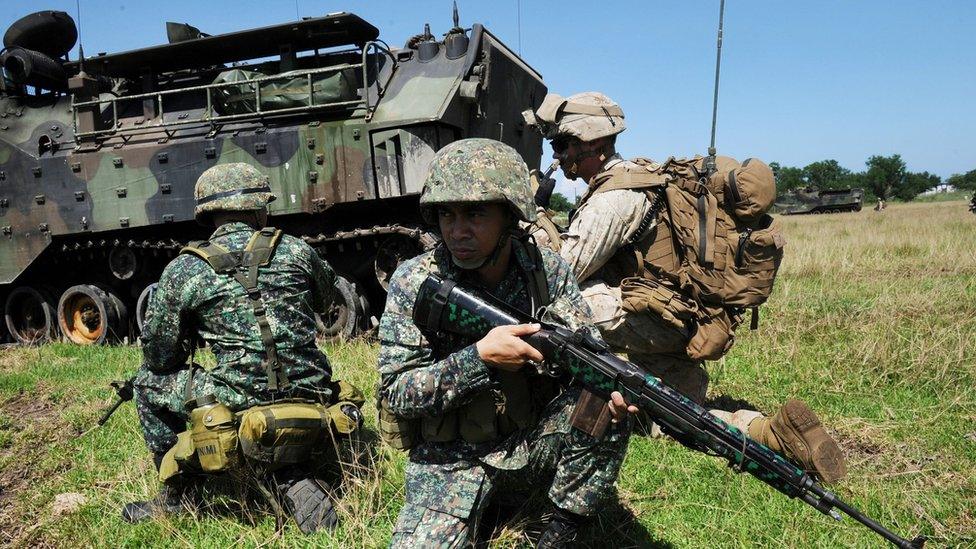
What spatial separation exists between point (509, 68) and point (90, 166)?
4.85m

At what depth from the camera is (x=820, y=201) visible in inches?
1577

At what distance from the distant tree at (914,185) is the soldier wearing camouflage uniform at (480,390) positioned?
65.6 meters

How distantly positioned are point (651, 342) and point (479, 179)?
6.77 feet

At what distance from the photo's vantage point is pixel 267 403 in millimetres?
3508

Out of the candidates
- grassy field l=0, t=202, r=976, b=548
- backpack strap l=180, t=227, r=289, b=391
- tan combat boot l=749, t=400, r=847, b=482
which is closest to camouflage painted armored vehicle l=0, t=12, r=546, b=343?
grassy field l=0, t=202, r=976, b=548

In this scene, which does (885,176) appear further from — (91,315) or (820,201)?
(91,315)

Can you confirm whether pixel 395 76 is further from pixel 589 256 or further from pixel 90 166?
pixel 589 256

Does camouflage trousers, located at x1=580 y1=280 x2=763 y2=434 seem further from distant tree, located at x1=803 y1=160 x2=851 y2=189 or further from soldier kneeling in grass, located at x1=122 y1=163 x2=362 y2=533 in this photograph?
distant tree, located at x1=803 y1=160 x2=851 y2=189

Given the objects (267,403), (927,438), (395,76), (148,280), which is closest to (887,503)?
(927,438)

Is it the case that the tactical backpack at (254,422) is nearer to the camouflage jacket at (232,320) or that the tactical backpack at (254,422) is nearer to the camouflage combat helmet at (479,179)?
the camouflage jacket at (232,320)

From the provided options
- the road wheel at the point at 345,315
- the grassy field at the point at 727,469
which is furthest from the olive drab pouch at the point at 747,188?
the road wheel at the point at 345,315

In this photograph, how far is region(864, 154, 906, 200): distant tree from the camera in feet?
200

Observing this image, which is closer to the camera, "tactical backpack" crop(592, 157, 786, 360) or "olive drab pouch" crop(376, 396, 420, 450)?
"olive drab pouch" crop(376, 396, 420, 450)

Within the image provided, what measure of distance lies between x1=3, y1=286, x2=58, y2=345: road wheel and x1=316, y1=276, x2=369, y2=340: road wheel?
380 cm
